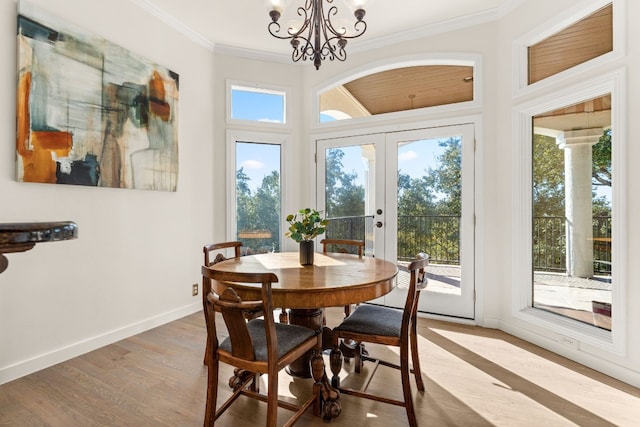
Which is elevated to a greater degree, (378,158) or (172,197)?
(378,158)

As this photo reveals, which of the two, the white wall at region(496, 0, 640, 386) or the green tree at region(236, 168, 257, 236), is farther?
the green tree at region(236, 168, 257, 236)

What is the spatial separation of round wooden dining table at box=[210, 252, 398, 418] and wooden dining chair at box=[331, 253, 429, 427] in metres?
0.15

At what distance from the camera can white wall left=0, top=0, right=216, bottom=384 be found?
2.32 metres

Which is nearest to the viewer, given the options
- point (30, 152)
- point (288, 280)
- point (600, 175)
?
point (288, 280)

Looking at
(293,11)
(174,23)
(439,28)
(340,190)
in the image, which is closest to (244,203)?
(340,190)

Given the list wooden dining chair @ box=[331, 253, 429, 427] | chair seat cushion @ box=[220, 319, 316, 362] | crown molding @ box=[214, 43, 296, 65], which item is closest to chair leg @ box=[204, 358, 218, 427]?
chair seat cushion @ box=[220, 319, 316, 362]

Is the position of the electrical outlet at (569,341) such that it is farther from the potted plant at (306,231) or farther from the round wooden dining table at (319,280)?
the potted plant at (306,231)

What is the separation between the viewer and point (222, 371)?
245 centimetres

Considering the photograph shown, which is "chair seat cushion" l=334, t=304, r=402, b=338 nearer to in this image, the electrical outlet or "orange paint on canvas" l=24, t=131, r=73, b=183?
the electrical outlet

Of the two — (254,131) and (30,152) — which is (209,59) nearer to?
(254,131)

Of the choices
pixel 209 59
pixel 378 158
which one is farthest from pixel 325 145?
pixel 209 59

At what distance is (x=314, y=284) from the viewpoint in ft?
5.92

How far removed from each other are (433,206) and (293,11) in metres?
2.41

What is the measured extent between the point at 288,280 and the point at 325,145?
8.71 ft
